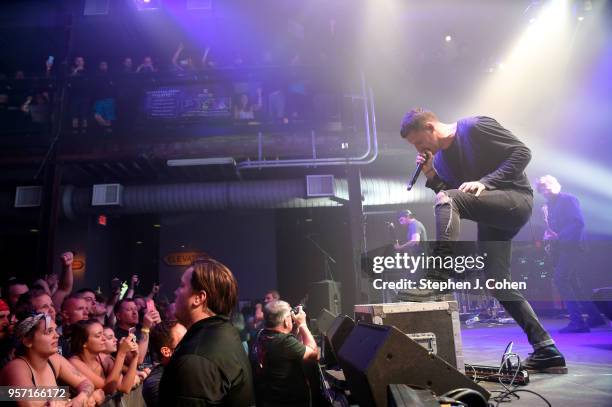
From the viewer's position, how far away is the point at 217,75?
8.61 m

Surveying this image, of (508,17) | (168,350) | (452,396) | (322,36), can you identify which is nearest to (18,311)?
(168,350)

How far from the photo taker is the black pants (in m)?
2.12

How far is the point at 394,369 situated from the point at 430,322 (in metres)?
0.78

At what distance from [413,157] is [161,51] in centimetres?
744

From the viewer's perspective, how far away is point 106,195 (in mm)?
8523

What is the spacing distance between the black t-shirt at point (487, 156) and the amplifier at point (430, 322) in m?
0.77

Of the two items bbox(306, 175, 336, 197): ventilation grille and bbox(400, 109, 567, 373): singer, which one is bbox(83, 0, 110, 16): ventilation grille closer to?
bbox(306, 175, 336, 197): ventilation grille

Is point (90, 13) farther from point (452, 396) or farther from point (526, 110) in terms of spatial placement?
point (452, 396)

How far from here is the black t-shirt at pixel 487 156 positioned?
231 cm

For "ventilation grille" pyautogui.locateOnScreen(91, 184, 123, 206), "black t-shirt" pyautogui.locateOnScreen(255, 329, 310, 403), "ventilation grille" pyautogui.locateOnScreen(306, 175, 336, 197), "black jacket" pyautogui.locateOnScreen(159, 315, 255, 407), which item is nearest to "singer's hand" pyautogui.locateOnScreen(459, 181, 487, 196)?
"black jacket" pyautogui.locateOnScreen(159, 315, 255, 407)

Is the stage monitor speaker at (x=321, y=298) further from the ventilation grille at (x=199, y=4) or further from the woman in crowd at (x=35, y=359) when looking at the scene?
the ventilation grille at (x=199, y=4)

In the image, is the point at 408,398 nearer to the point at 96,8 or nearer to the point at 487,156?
the point at 487,156

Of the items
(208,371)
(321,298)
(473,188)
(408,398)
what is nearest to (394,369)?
(408,398)

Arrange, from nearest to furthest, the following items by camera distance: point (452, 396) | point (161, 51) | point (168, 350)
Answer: point (452, 396)
point (168, 350)
point (161, 51)
